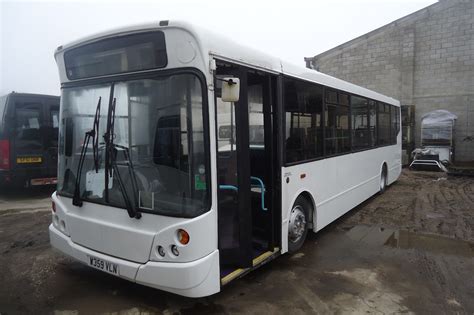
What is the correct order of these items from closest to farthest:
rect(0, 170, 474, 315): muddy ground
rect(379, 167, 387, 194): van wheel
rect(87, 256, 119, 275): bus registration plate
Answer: rect(87, 256, 119, 275): bus registration plate → rect(0, 170, 474, 315): muddy ground → rect(379, 167, 387, 194): van wheel

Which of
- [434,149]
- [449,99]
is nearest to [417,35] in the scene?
[449,99]

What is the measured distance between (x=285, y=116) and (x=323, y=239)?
2391 mm

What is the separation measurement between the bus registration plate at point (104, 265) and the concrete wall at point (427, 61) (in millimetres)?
17094

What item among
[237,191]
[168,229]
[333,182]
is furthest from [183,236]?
[333,182]

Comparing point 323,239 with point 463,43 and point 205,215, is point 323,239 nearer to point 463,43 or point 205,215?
point 205,215

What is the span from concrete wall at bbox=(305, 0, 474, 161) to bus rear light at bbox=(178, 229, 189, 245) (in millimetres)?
16807

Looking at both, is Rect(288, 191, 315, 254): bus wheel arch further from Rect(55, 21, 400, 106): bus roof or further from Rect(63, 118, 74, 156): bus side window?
Rect(63, 118, 74, 156): bus side window

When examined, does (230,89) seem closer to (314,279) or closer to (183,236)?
(183,236)

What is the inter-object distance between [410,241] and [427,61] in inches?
555

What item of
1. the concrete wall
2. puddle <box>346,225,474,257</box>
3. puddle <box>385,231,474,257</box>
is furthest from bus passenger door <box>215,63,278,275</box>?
the concrete wall

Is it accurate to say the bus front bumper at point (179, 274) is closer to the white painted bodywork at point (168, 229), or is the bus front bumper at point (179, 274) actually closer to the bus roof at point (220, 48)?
the white painted bodywork at point (168, 229)

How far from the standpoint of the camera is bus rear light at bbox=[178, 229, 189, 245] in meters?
2.91

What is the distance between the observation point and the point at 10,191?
10.0 meters

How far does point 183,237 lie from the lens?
2.92 metres
